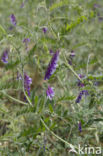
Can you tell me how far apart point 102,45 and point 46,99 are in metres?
2.06

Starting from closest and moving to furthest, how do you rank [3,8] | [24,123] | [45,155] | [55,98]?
1. [55,98]
2. [45,155]
3. [24,123]
4. [3,8]

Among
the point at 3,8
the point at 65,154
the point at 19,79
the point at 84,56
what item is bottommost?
the point at 65,154

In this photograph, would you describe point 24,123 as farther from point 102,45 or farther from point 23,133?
point 102,45

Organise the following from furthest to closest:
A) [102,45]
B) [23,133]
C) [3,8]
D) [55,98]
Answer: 1. [3,8]
2. [102,45]
3. [55,98]
4. [23,133]

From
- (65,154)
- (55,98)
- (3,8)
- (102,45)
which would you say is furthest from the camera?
(3,8)

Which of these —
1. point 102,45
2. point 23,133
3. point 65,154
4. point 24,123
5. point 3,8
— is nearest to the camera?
point 23,133

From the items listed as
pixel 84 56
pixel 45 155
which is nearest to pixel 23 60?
pixel 45 155

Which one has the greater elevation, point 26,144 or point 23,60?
point 23,60

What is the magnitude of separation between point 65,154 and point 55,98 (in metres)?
0.54

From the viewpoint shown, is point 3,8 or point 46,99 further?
point 3,8

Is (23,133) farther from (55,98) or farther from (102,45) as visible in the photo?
(102,45)

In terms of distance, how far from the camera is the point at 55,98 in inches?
65.3

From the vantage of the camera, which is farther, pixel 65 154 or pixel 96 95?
pixel 65 154

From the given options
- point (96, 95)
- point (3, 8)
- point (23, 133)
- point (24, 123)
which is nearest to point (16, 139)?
point (23, 133)
